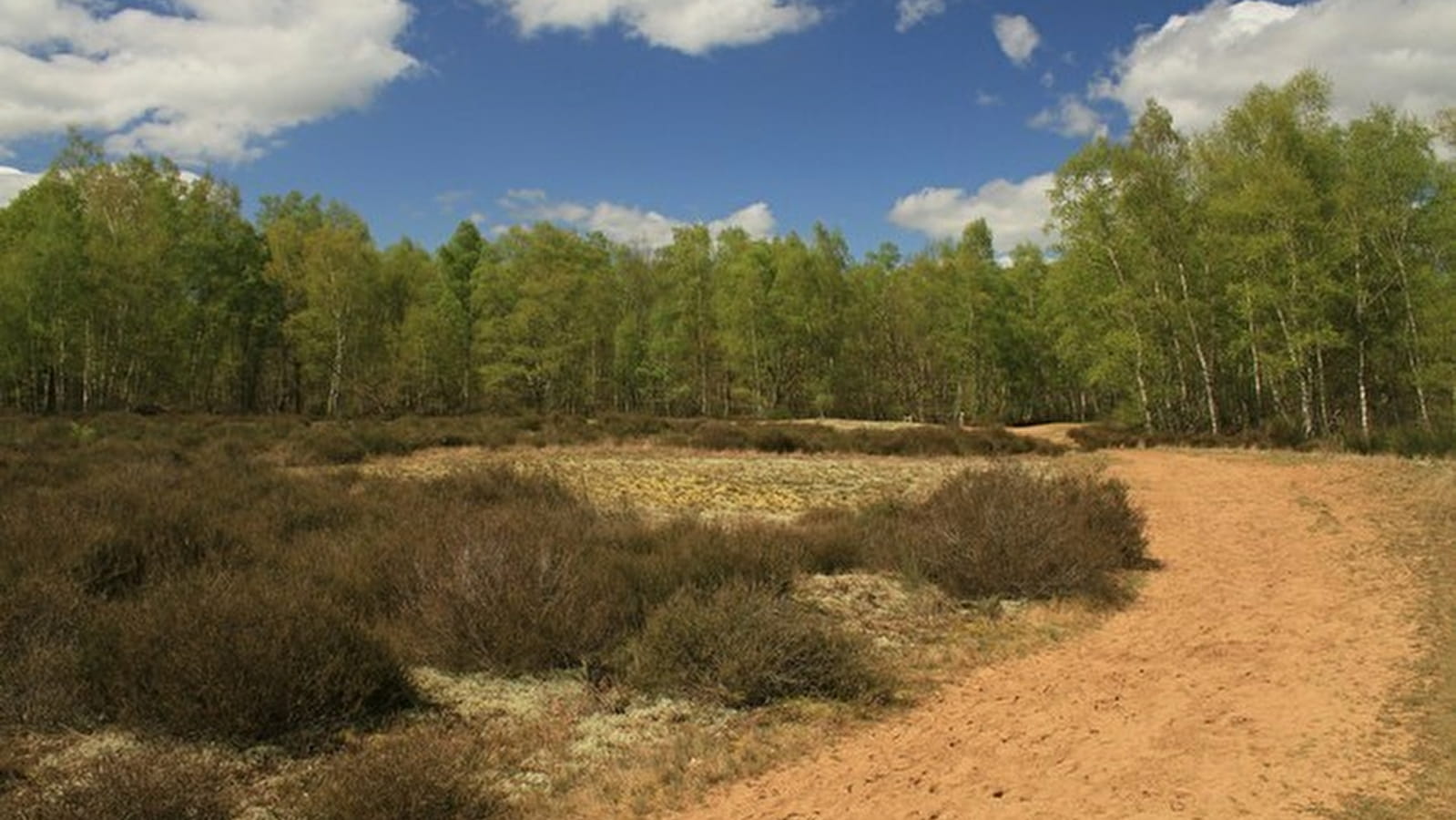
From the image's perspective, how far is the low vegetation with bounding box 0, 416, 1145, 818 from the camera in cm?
573

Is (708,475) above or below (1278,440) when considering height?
below

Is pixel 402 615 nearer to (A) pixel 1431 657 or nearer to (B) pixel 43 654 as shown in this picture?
(B) pixel 43 654

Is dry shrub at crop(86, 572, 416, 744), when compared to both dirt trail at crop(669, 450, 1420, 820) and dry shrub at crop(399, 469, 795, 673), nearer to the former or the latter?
dry shrub at crop(399, 469, 795, 673)

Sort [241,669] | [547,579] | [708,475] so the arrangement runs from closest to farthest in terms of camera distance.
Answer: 1. [241,669]
2. [547,579]
3. [708,475]

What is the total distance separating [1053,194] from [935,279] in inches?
840

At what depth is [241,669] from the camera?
6.11 metres

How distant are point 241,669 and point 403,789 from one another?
1.83 m

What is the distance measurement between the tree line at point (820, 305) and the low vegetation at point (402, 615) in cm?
2255

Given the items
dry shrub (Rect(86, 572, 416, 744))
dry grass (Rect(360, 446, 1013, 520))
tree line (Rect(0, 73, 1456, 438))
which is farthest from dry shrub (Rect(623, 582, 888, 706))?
tree line (Rect(0, 73, 1456, 438))

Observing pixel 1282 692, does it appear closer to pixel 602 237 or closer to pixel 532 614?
pixel 532 614

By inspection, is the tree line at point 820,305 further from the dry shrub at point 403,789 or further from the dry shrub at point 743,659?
the dry shrub at point 403,789

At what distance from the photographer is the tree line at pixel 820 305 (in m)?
30.0

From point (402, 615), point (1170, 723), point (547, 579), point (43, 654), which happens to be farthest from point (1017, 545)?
point (43, 654)

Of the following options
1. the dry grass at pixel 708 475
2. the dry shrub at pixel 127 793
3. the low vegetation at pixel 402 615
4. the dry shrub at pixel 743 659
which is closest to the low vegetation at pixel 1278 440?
the dry grass at pixel 708 475
